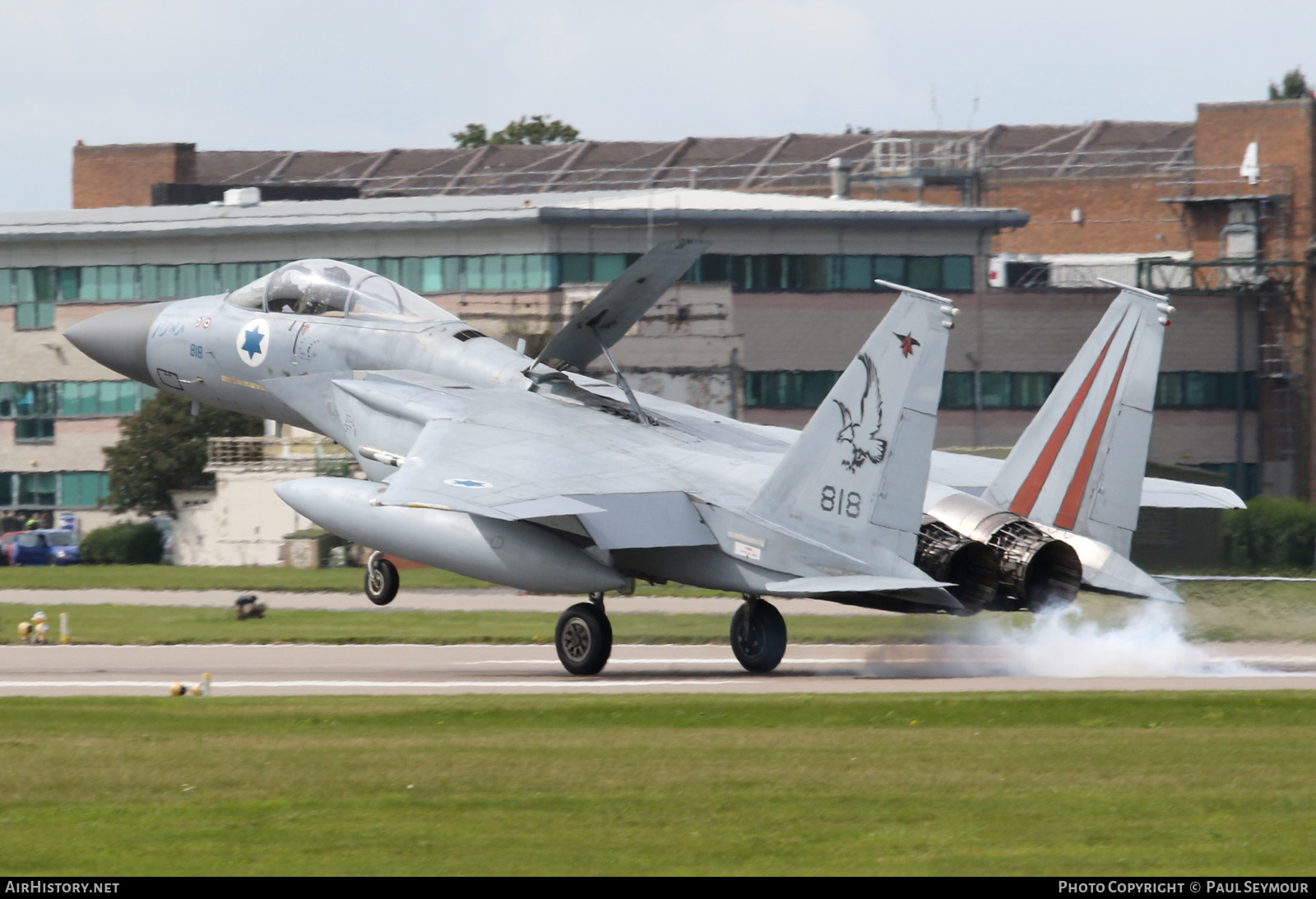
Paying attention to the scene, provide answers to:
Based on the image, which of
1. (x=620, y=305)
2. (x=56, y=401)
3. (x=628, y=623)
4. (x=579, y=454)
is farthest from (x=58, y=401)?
(x=579, y=454)

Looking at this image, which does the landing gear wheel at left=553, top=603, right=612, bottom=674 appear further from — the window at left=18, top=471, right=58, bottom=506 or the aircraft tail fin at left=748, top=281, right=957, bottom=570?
the window at left=18, top=471, right=58, bottom=506

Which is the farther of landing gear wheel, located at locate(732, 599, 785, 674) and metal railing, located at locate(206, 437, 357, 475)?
metal railing, located at locate(206, 437, 357, 475)

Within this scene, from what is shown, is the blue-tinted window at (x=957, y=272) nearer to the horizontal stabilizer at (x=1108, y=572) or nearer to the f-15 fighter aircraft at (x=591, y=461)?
the f-15 fighter aircraft at (x=591, y=461)

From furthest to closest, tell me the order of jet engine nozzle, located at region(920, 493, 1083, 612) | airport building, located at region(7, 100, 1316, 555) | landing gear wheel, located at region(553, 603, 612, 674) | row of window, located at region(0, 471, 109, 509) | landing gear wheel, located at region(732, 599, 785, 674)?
row of window, located at region(0, 471, 109, 509) < airport building, located at region(7, 100, 1316, 555) < landing gear wheel, located at region(732, 599, 785, 674) < landing gear wheel, located at region(553, 603, 612, 674) < jet engine nozzle, located at region(920, 493, 1083, 612)

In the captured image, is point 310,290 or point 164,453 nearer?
point 310,290

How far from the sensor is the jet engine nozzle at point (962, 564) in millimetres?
19719

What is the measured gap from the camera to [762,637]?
21312 millimetres

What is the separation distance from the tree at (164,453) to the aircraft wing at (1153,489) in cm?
4063

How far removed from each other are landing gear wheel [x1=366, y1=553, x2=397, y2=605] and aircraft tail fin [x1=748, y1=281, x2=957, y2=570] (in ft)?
16.3

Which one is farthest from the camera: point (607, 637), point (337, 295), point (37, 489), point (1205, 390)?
point (37, 489)

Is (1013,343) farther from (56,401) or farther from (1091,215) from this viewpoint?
(56,401)

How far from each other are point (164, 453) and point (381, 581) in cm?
4143

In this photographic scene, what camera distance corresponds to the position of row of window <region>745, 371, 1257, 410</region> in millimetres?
62000

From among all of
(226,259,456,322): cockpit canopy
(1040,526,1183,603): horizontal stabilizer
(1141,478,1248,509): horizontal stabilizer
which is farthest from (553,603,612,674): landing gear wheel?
(1141,478,1248,509): horizontal stabilizer
